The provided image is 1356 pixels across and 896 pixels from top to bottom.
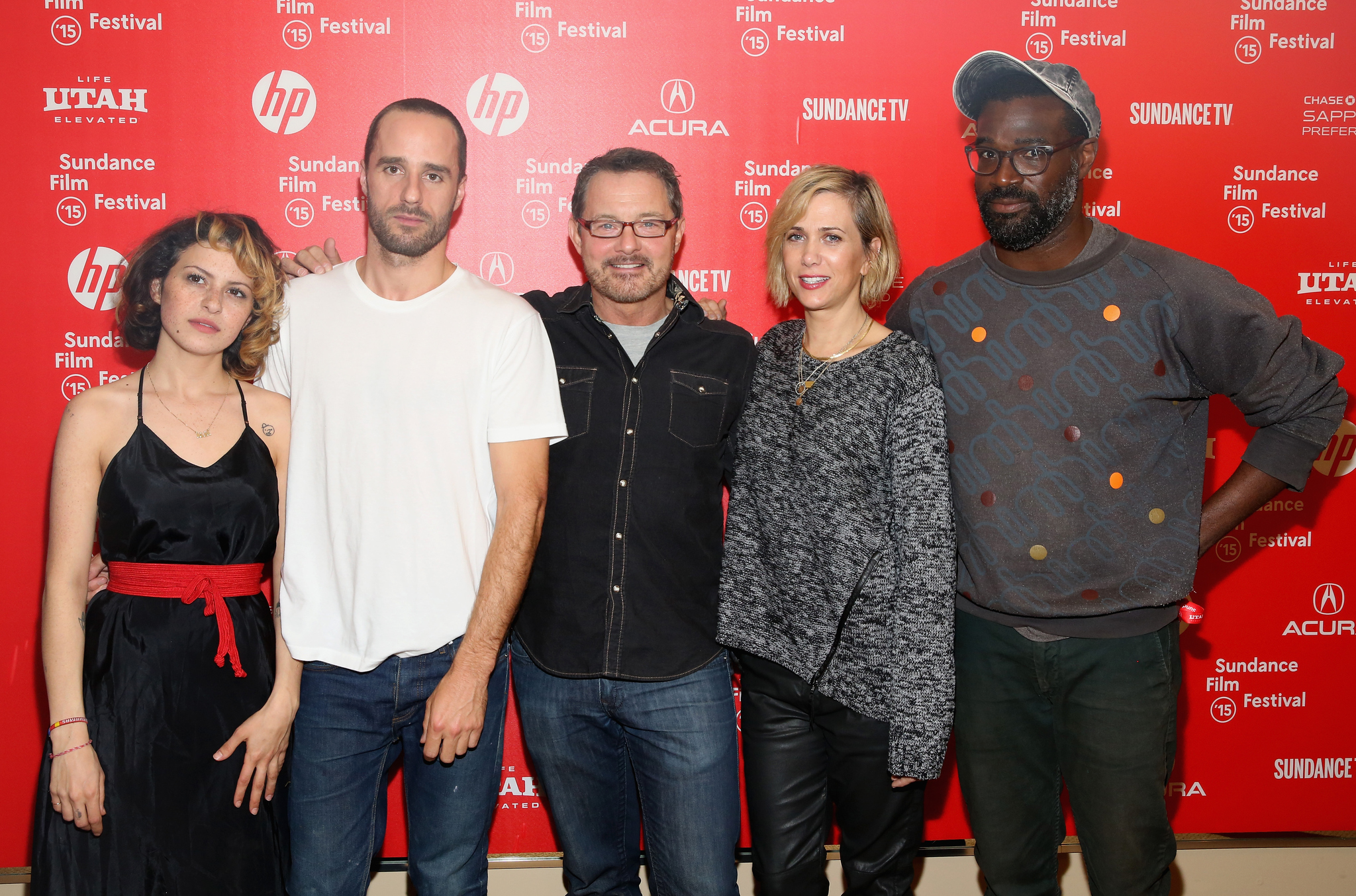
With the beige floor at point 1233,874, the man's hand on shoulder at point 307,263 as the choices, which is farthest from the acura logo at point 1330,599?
the man's hand on shoulder at point 307,263

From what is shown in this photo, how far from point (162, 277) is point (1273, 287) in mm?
3158

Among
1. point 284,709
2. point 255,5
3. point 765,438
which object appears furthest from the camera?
point 255,5

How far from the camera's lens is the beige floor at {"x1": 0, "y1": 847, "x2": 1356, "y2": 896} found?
2.79 meters

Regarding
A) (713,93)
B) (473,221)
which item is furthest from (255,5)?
(713,93)

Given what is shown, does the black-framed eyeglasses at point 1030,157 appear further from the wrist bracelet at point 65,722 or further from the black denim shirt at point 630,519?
the wrist bracelet at point 65,722

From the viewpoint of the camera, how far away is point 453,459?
1.85 metres

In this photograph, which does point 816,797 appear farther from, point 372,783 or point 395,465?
point 395,465

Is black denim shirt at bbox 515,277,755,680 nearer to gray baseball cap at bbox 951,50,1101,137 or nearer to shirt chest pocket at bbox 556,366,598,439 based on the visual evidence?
shirt chest pocket at bbox 556,366,598,439

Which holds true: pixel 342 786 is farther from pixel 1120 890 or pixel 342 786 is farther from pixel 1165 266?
pixel 1165 266

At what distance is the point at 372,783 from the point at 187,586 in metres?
0.60

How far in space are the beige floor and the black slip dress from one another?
4.39 feet

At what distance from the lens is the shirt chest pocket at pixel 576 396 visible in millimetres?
2014

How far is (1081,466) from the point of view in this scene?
187cm

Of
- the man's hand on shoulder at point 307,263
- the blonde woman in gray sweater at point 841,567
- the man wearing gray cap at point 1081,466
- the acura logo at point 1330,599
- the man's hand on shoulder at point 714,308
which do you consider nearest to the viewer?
the blonde woman in gray sweater at point 841,567
